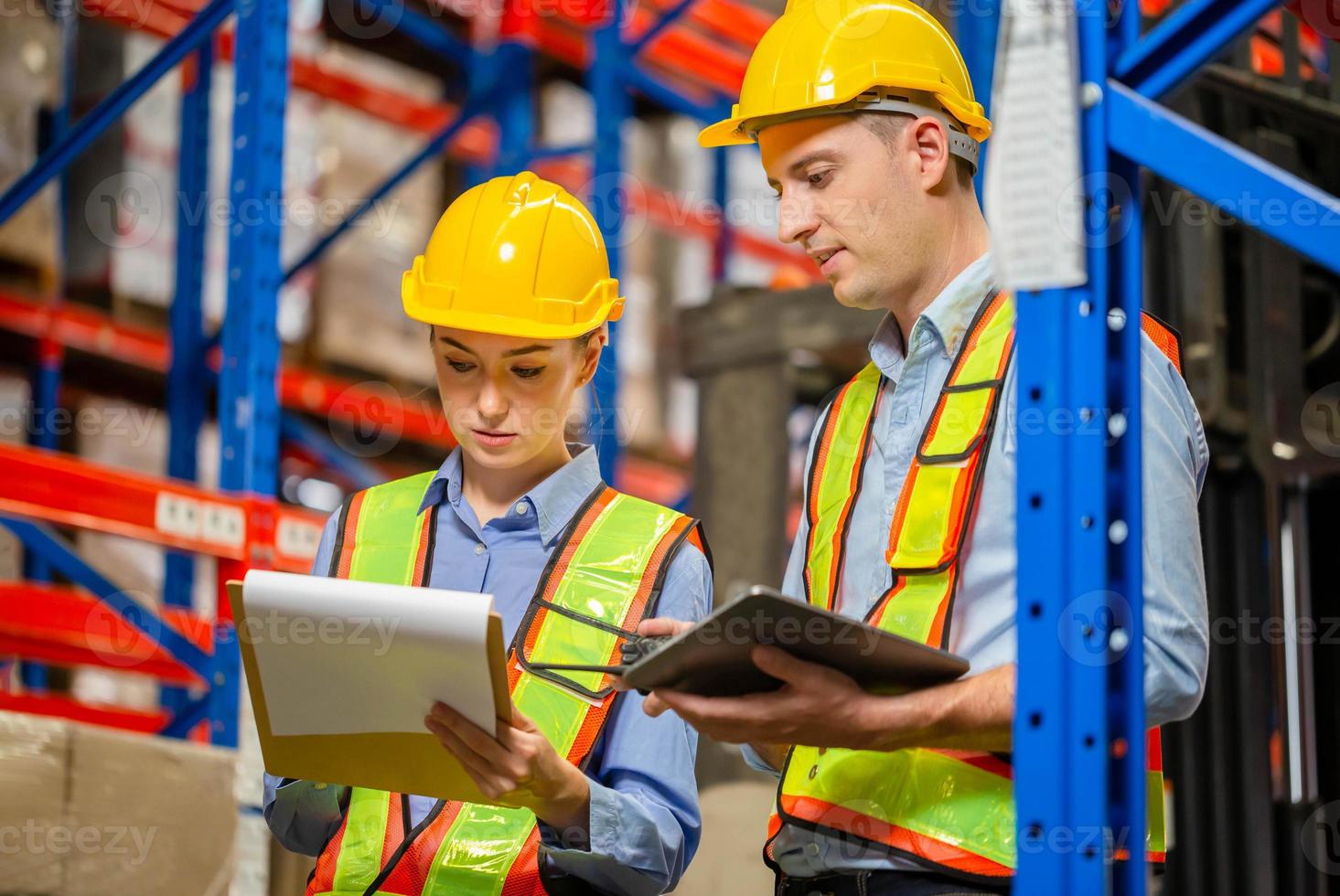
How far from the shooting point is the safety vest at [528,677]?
2650mm

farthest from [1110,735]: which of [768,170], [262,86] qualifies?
[262,86]

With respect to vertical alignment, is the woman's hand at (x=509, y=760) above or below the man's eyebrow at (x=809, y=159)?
below

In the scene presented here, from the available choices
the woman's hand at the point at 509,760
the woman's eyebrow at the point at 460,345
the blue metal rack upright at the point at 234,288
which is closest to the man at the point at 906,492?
the woman's hand at the point at 509,760

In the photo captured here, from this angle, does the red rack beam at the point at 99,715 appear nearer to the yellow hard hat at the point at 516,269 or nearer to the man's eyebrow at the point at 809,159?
the yellow hard hat at the point at 516,269

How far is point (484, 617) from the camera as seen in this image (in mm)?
2291

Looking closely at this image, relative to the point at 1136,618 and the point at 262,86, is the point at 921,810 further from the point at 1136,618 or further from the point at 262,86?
the point at 262,86

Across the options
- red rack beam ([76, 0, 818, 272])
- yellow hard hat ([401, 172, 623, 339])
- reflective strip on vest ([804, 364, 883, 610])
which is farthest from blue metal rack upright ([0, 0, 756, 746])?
red rack beam ([76, 0, 818, 272])

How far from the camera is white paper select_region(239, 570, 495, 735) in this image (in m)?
2.33

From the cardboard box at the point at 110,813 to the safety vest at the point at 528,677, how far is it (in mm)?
1522

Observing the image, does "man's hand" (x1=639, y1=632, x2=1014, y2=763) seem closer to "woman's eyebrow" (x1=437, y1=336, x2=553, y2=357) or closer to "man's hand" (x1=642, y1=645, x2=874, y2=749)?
"man's hand" (x1=642, y1=645, x2=874, y2=749)

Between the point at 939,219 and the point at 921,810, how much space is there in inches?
37.7

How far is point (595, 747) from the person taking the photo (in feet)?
8.93

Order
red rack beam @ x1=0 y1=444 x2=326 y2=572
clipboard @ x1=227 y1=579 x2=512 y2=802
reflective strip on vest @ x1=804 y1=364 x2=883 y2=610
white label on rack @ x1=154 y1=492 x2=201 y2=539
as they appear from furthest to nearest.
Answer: white label on rack @ x1=154 y1=492 x2=201 y2=539
red rack beam @ x1=0 y1=444 x2=326 y2=572
reflective strip on vest @ x1=804 y1=364 x2=883 y2=610
clipboard @ x1=227 y1=579 x2=512 y2=802

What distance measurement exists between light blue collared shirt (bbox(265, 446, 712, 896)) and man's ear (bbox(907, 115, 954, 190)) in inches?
30.3
